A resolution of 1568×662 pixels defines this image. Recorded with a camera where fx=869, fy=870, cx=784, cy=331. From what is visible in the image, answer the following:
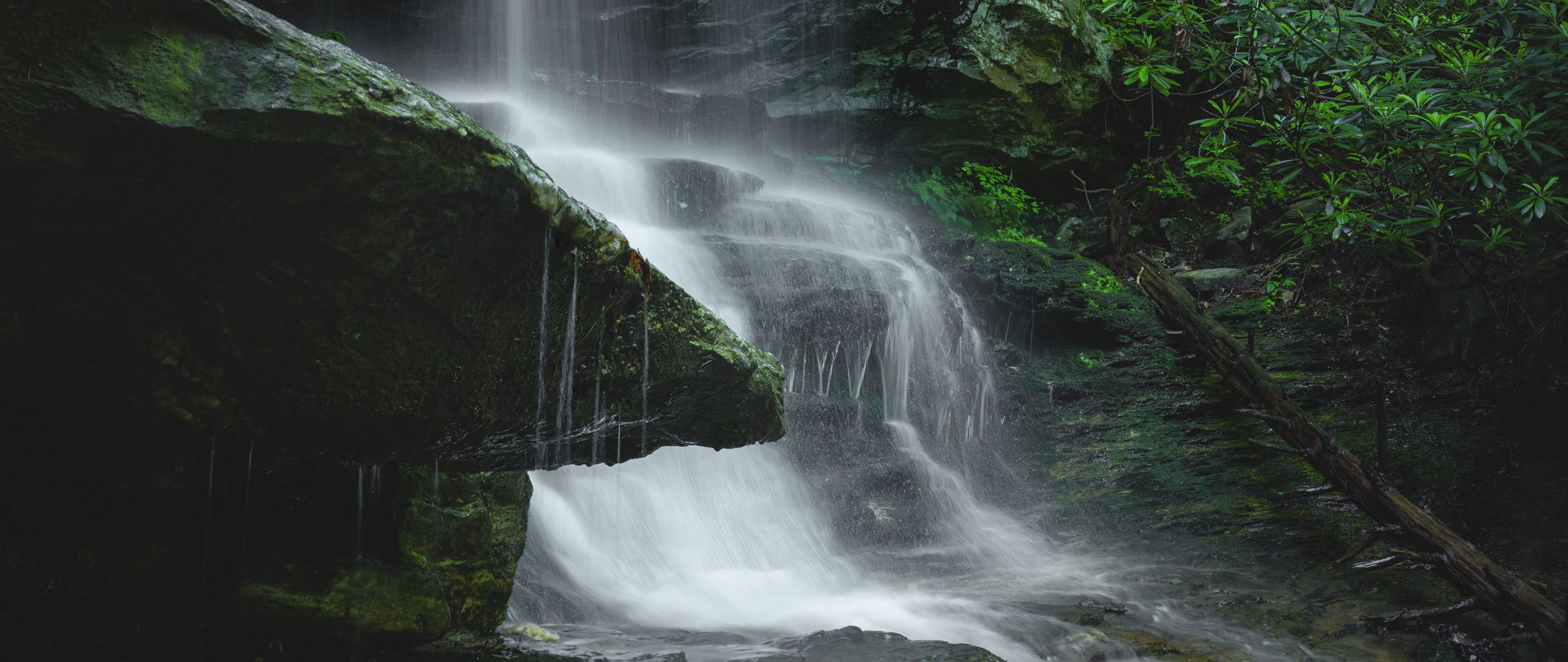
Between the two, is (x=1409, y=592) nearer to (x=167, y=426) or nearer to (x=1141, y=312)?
(x=1141, y=312)

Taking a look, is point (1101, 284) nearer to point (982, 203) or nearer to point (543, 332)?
point (982, 203)

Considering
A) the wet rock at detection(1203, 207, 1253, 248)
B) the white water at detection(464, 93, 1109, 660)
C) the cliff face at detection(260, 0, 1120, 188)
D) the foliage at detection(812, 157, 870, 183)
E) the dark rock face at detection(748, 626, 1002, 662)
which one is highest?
the cliff face at detection(260, 0, 1120, 188)

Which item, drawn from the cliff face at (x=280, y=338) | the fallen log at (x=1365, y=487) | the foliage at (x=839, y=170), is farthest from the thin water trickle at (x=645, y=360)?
the foliage at (x=839, y=170)

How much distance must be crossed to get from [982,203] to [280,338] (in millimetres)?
10596

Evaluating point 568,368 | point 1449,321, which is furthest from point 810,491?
point 1449,321

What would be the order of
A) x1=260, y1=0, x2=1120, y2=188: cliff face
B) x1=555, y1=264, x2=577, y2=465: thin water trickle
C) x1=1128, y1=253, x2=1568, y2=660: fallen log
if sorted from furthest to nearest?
x1=260, y1=0, x2=1120, y2=188: cliff face, x1=1128, y1=253, x2=1568, y2=660: fallen log, x1=555, y1=264, x2=577, y2=465: thin water trickle

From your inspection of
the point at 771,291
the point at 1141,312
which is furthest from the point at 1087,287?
the point at 771,291

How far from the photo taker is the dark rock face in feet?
14.4

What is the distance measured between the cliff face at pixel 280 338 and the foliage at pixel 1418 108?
4464 millimetres

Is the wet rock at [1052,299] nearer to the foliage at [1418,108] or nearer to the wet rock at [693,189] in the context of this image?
the foliage at [1418,108]

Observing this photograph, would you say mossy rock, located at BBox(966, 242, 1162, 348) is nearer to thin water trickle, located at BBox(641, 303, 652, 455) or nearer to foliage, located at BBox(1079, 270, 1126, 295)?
foliage, located at BBox(1079, 270, 1126, 295)

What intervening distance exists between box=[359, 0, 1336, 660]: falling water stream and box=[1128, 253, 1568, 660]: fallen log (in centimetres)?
115

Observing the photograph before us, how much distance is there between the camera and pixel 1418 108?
17.7 feet

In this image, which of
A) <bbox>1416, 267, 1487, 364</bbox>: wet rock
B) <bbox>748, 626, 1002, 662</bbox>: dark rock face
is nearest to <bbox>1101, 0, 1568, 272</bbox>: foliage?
<bbox>1416, 267, 1487, 364</bbox>: wet rock
